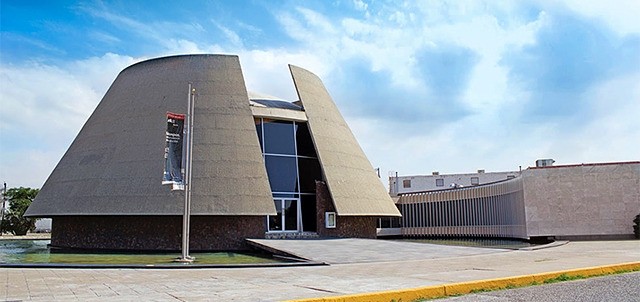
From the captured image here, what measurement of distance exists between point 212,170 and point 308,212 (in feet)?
17.6

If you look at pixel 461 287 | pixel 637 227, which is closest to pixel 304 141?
pixel 461 287

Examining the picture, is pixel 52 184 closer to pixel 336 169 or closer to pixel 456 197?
pixel 336 169

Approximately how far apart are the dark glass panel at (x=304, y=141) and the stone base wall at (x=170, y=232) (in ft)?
15.8

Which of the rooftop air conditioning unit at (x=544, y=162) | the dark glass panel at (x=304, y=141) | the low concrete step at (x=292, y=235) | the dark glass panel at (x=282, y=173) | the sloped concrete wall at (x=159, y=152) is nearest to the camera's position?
the sloped concrete wall at (x=159, y=152)

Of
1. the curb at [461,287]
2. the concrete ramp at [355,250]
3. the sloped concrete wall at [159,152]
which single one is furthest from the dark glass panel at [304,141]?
the curb at [461,287]

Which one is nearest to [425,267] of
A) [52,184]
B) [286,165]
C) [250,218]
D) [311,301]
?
[311,301]

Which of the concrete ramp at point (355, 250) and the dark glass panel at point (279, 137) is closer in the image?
the concrete ramp at point (355, 250)

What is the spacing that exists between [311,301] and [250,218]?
1417 cm

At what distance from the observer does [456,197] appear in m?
38.9

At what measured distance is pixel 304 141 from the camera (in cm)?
2595

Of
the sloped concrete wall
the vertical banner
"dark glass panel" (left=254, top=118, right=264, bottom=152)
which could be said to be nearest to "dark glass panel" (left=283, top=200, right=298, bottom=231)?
the sloped concrete wall

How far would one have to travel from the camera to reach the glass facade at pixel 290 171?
79.3ft

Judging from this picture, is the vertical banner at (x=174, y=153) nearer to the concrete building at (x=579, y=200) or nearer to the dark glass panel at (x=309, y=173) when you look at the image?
the dark glass panel at (x=309, y=173)

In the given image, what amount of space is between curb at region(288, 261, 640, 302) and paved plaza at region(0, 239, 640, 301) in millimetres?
484
